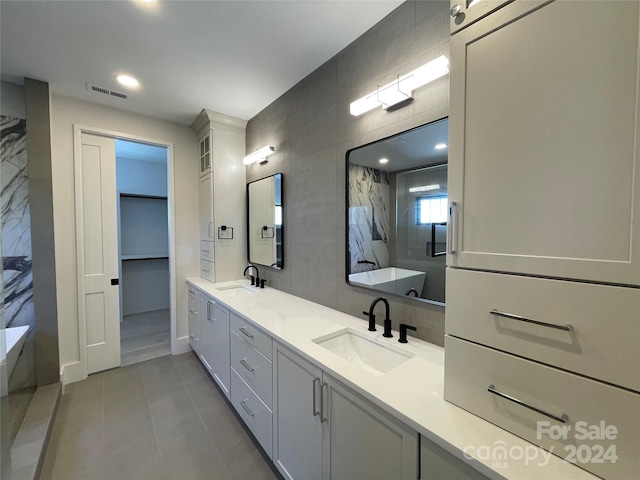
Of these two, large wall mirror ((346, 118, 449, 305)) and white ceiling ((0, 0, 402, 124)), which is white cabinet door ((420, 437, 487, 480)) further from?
white ceiling ((0, 0, 402, 124))

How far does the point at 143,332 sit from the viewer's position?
3.72 m

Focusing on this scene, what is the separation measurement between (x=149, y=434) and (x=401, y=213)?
236cm

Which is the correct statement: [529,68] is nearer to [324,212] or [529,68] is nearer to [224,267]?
[324,212]

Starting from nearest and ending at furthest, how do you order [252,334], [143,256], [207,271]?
[252,334]
[207,271]
[143,256]

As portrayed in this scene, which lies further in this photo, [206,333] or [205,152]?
[205,152]

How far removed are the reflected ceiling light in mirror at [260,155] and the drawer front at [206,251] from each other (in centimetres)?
102

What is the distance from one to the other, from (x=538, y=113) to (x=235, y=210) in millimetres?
2829

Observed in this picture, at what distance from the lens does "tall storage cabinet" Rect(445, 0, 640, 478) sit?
1.93ft

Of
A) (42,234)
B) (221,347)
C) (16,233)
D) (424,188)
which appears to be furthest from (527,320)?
(16,233)

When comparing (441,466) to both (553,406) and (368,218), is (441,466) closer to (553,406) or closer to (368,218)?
(553,406)

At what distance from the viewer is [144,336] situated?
359 cm

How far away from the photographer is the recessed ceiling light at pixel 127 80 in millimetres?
2139

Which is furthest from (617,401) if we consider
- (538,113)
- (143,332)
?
(143,332)

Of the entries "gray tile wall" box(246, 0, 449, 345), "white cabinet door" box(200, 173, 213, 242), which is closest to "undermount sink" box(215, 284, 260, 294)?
"gray tile wall" box(246, 0, 449, 345)
